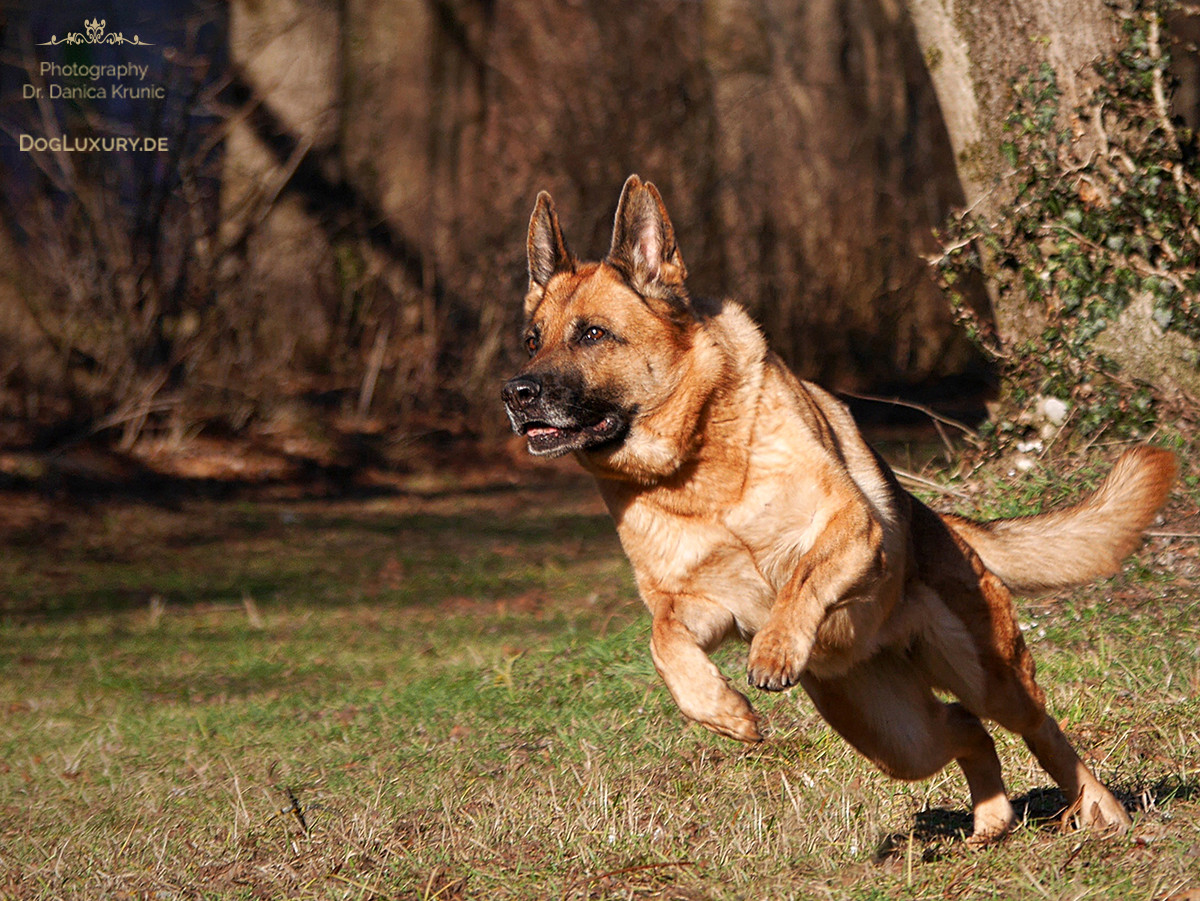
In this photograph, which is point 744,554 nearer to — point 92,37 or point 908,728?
point 908,728

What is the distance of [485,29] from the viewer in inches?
663

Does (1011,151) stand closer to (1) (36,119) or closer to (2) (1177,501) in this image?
(2) (1177,501)

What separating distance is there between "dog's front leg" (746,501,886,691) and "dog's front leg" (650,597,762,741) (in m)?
0.12

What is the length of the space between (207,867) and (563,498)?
916 cm

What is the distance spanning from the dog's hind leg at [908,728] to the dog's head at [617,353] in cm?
104

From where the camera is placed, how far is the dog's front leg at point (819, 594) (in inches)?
148

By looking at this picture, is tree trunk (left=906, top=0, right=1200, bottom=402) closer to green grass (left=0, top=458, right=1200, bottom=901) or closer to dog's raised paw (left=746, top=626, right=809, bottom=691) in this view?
→ green grass (left=0, top=458, right=1200, bottom=901)

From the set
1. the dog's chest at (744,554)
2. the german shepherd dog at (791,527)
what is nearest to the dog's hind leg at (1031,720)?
the german shepherd dog at (791,527)

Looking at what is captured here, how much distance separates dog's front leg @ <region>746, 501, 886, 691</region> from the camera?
148 inches

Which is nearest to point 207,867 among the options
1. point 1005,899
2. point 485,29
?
point 1005,899

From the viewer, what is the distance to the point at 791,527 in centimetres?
425

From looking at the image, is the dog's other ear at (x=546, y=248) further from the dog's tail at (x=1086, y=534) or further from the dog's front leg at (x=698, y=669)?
the dog's tail at (x=1086, y=534)

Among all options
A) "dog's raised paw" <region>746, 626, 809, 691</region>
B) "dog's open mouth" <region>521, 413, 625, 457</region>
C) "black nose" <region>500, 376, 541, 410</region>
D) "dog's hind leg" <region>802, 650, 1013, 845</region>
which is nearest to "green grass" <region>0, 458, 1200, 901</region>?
"dog's hind leg" <region>802, 650, 1013, 845</region>

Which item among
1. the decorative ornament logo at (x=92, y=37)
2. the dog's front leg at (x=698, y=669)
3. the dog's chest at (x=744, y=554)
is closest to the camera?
the dog's front leg at (x=698, y=669)
